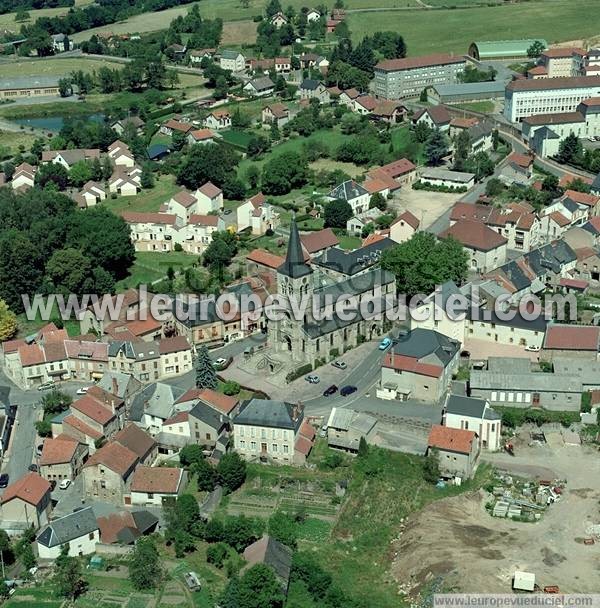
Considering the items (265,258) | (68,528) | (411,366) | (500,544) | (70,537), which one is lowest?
(500,544)

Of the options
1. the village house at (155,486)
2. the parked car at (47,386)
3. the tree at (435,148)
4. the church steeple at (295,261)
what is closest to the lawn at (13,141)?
the tree at (435,148)

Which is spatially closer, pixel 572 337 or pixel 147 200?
pixel 572 337

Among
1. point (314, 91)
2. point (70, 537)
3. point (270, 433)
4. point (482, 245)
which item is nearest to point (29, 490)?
point (70, 537)

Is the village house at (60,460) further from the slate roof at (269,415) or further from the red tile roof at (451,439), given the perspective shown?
the red tile roof at (451,439)

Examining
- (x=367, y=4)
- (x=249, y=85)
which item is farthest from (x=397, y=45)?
(x=367, y=4)

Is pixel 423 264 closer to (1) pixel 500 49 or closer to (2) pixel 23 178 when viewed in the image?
(2) pixel 23 178

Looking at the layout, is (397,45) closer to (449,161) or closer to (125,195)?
(449,161)

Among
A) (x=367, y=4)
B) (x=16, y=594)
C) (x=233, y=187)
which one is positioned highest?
(x=367, y=4)
